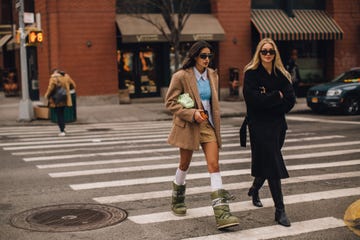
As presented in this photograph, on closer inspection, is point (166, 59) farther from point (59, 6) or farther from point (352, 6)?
point (352, 6)

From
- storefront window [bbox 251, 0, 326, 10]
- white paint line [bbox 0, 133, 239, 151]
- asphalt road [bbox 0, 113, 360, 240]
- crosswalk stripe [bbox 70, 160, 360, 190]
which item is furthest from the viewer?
storefront window [bbox 251, 0, 326, 10]

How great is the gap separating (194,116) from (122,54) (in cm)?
1922

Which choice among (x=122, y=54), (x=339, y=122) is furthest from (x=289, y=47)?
(x=339, y=122)

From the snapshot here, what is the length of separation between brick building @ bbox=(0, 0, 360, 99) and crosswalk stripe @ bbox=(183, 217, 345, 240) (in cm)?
1743

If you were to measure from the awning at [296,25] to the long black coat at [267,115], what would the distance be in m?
19.2

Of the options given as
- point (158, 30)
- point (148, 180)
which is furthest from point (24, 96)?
point (148, 180)

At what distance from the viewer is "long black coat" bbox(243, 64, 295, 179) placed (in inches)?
238

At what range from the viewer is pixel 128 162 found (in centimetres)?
1019

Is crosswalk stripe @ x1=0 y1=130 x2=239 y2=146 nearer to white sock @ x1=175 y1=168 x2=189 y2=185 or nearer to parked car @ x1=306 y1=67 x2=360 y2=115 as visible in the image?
parked car @ x1=306 y1=67 x2=360 y2=115

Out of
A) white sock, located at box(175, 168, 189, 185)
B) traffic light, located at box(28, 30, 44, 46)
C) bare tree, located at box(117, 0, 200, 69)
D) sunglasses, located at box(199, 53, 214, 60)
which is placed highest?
bare tree, located at box(117, 0, 200, 69)

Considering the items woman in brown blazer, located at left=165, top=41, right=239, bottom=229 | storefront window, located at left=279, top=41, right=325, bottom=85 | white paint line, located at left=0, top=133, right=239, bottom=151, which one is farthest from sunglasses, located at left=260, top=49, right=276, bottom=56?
storefront window, located at left=279, top=41, right=325, bottom=85

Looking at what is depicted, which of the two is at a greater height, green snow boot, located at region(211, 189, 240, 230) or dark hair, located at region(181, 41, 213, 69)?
dark hair, located at region(181, 41, 213, 69)

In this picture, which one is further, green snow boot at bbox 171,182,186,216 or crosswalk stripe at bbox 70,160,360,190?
crosswalk stripe at bbox 70,160,360,190

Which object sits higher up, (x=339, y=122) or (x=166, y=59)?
(x=166, y=59)
